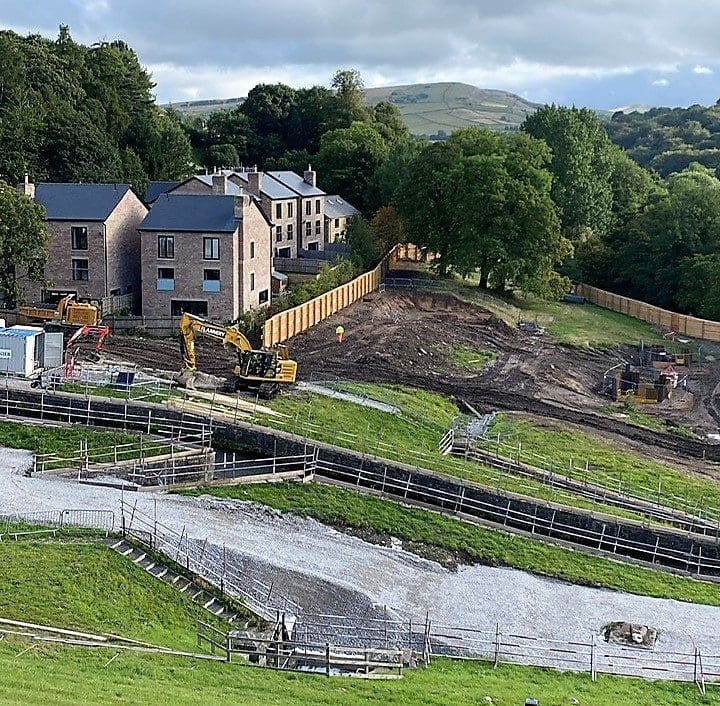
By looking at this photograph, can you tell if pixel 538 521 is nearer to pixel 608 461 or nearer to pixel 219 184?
pixel 608 461

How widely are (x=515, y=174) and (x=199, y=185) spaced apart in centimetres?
2346

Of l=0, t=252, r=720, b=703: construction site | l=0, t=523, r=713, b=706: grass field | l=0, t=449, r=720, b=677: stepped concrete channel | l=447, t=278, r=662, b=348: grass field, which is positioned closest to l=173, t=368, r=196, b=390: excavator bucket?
l=0, t=252, r=720, b=703: construction site

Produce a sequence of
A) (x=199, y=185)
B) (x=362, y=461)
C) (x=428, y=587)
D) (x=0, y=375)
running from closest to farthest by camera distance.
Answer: (x=428, y=587) < (x=362, y=461) < (x=0, y=375) < (x=199, y=185)

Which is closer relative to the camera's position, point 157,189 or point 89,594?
point 89,594

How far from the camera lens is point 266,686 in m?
21.7

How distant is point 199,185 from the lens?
73938mm

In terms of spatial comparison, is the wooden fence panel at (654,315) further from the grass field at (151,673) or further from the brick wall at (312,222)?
the grass field at (151,673)

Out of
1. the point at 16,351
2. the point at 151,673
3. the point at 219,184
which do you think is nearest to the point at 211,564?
the point at 151,673

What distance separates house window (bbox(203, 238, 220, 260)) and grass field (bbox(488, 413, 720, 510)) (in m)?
20.0

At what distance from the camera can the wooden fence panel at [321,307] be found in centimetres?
6084

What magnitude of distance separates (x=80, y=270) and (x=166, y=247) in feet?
17.8

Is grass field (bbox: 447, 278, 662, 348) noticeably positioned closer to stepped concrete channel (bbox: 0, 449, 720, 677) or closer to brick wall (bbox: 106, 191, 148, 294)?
brick wall (bbox: 106, 191, 148, 294)

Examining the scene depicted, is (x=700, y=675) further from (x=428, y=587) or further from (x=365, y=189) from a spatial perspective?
(x=365, y=189)

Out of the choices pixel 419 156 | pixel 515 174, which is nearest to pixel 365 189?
Result: pixel 419 156
